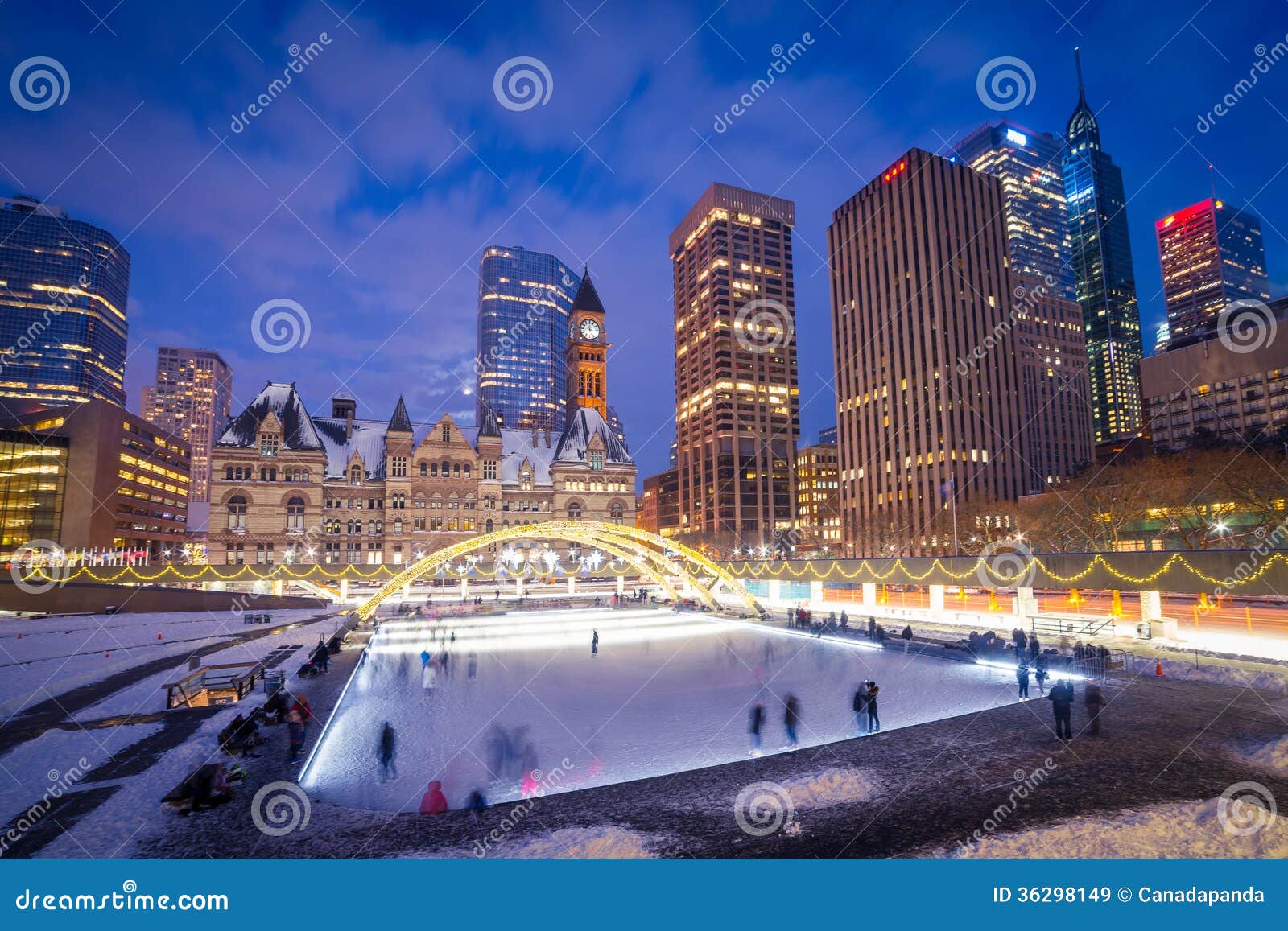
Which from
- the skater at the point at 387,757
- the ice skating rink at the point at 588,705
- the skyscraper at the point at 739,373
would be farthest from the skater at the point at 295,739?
the skyscraper at the point at 739,373

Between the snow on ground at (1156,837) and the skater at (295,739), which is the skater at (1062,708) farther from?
the skater at (295,739)

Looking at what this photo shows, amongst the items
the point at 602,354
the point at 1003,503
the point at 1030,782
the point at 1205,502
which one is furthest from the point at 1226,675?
the point at 602,354

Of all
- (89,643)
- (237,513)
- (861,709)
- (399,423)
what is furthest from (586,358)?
(861,709)

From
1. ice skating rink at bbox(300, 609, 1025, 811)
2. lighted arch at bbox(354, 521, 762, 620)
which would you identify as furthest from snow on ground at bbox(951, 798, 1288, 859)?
lighted arch at bbox(354, 521, 762, 620)

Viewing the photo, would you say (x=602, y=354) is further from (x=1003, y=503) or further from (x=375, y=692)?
(x=375, y=692)

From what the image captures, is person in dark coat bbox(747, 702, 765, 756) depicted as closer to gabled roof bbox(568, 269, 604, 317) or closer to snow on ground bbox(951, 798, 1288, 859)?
snow on ground bbox(951, 798, 1288, 859)

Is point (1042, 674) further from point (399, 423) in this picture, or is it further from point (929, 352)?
point (929, 352)

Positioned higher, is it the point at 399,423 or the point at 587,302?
the point at 587,302
